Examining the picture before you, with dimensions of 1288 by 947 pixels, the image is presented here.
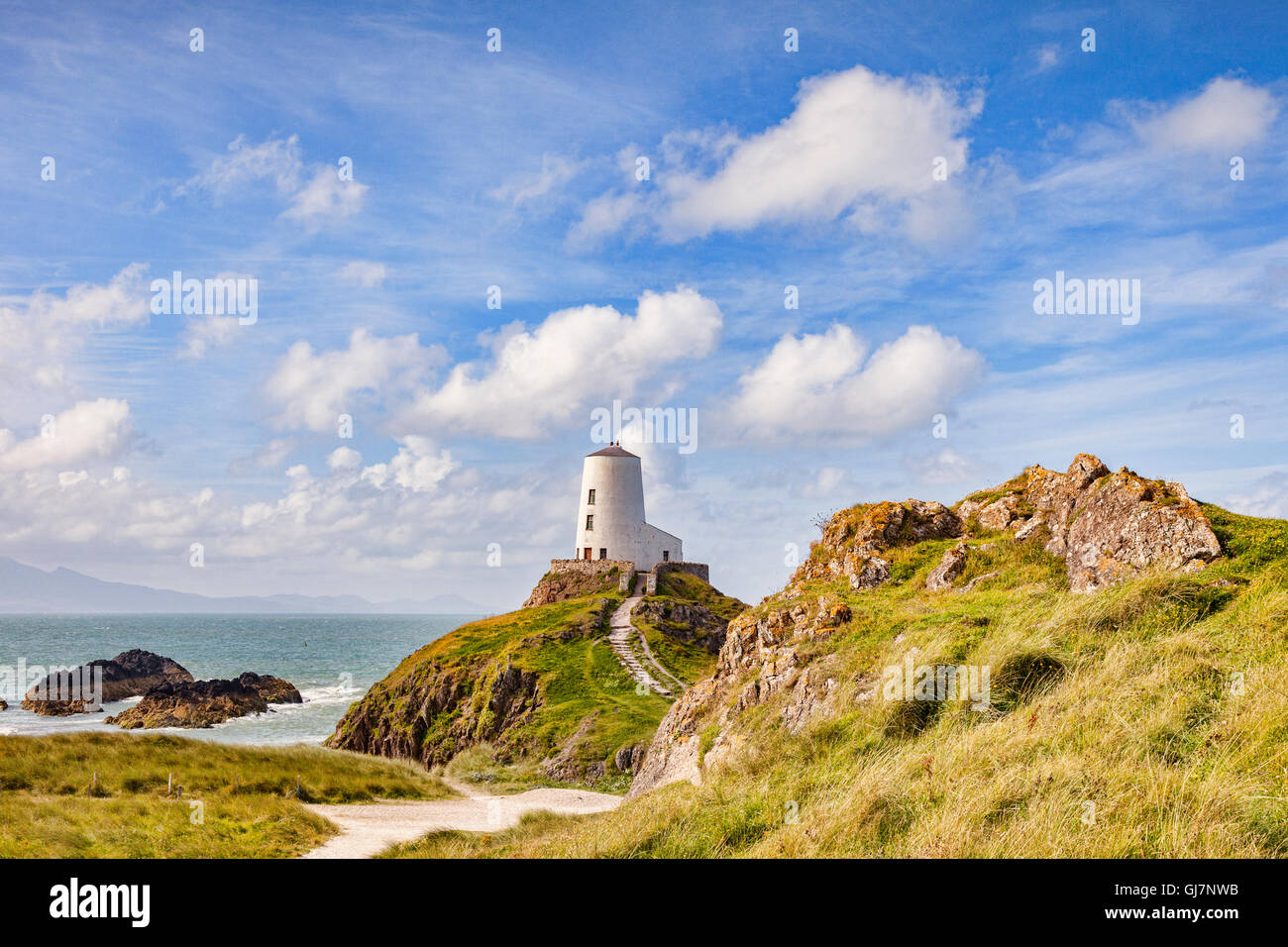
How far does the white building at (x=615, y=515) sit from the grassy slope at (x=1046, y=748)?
61024 millimetres

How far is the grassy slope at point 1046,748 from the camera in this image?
9.06 m

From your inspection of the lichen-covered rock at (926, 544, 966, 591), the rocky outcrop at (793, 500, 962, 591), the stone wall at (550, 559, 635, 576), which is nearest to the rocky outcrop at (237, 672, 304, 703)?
the stone wall at (550, 559, 635, 576)

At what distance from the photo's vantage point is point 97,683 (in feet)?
318

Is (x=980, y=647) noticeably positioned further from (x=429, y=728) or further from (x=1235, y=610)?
(x=429, y=728)

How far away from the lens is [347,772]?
34.5m

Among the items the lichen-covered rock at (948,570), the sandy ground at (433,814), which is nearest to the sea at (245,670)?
the sandy ground at (433,814)

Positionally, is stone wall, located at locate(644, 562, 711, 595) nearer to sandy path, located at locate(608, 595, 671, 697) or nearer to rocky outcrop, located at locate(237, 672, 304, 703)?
sandy path, located at locate(608, 595, 671, 697)

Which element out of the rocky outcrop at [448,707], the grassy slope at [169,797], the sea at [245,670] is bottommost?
the sea at [245,670]

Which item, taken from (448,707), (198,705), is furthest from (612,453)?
(198,705)

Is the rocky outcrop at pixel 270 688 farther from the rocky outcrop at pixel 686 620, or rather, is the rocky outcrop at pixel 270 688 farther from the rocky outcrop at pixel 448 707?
the rocky outcrop at pixel 686 620

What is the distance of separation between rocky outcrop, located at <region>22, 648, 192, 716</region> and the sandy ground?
6941 centimetres

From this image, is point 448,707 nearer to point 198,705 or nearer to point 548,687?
point 548,687
